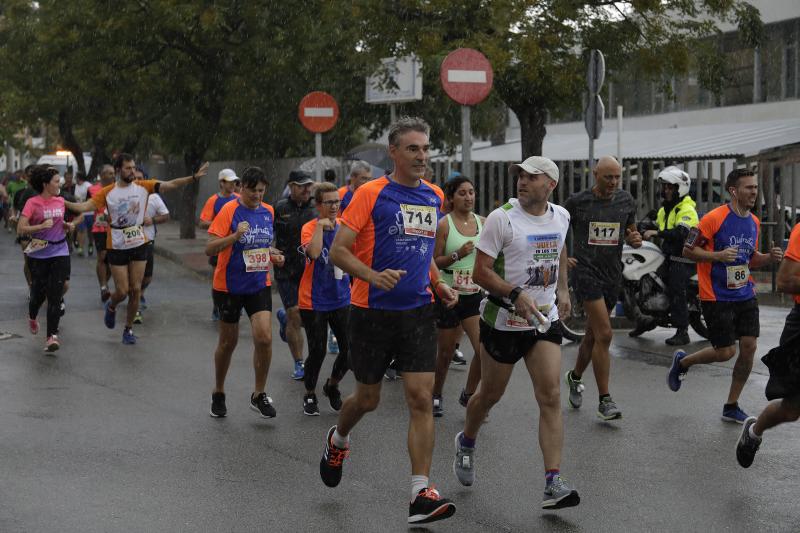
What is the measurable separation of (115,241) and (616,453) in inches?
277

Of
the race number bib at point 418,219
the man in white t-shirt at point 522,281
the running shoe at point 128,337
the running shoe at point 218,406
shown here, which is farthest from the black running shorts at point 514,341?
the running shoe at point 128,337

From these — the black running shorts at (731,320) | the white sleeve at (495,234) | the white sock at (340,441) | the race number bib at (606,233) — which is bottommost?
the white sock at (340,441)

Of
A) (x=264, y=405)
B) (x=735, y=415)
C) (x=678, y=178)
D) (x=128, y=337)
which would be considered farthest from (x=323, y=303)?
(x=678, y=178)

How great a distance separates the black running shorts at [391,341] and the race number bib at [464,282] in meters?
2.50

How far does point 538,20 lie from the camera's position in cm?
1847

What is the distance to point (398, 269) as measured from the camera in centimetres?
618

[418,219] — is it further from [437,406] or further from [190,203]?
[190,203]

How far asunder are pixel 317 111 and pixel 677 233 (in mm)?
7687

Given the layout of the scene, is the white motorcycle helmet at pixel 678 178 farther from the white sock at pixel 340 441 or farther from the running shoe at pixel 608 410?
the white sock at pixel 340 441

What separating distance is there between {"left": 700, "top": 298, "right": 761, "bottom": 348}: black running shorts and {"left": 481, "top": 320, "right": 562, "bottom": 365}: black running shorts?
8.00ft

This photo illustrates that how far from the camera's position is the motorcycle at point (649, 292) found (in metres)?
12.8

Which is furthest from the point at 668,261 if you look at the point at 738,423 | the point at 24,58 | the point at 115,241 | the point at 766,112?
the point at 24,58

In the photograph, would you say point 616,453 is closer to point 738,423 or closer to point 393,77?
point 738,423

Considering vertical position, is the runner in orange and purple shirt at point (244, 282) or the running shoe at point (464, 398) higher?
the runner in orange and purple shirt at point (244, 282)
